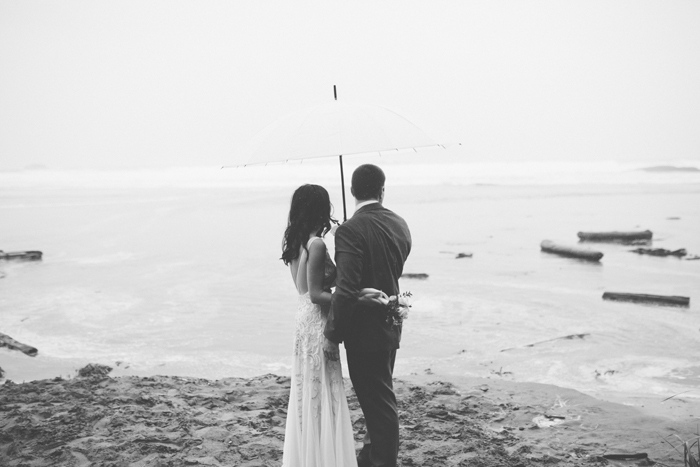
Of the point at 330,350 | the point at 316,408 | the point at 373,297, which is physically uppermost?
the point at 373,297

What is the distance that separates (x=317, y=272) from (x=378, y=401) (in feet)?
3.18

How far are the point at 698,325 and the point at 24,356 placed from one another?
9203mm

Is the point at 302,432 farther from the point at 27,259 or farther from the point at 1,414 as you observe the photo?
the point at 27,259

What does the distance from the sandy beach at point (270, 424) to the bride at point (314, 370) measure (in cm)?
82

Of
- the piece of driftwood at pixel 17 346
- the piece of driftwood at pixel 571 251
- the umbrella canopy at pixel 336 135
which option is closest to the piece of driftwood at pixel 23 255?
the piece of driftwood at pixel 17 346

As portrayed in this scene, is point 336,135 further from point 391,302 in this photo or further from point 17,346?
point 17,346

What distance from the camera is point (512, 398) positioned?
21.2 ft

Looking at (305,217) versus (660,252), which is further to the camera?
(660,252)

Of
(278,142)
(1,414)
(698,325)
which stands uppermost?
(278,142)

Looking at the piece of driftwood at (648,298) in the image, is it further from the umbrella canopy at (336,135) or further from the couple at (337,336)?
the couple at (337,336)

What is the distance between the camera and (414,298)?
1095 centimetres

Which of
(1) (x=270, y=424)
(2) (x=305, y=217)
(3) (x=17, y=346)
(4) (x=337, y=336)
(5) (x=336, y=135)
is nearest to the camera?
(4) (x=337, y=336)

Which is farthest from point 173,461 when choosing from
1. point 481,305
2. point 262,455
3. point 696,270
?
point 696,270

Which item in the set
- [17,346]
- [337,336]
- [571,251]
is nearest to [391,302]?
[337,336]
